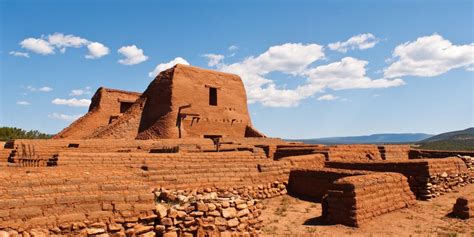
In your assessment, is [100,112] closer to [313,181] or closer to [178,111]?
[178,111]

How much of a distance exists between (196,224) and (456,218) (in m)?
6.75

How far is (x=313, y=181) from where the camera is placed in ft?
38.8

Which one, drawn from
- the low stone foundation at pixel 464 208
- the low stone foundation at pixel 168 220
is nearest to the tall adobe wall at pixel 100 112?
the low stone foundation at pixel 168 220

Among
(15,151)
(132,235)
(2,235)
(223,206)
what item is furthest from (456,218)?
(15,151)

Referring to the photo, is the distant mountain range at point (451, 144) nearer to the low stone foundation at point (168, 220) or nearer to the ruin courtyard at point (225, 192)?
the ruin courtyard at point (225, 192)

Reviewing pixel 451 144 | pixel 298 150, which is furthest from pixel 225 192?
pixel 451 144

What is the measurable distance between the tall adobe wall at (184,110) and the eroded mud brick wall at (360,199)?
1426 centimetres

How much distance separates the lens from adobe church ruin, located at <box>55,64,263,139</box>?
74.0 ft

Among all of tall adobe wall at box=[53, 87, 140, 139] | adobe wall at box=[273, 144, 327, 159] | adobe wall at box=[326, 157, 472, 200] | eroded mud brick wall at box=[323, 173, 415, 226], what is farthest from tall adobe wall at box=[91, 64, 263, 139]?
eroded mud brick wall at box=[323, 173, 415, 226]

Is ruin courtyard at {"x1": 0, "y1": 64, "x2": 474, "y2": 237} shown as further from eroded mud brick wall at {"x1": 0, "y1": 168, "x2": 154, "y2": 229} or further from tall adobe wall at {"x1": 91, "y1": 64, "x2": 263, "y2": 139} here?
tall adobe wall at {"x1": 91, "y1": 64, "x2": 263, "y2": 139}

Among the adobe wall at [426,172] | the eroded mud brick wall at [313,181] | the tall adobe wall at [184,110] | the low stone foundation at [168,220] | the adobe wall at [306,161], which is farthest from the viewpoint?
the tall adobe wall at [184,110]

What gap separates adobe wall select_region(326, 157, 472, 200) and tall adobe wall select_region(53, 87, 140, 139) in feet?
56.8

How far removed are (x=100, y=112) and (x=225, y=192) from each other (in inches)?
705

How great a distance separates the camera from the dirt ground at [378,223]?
8234mm
